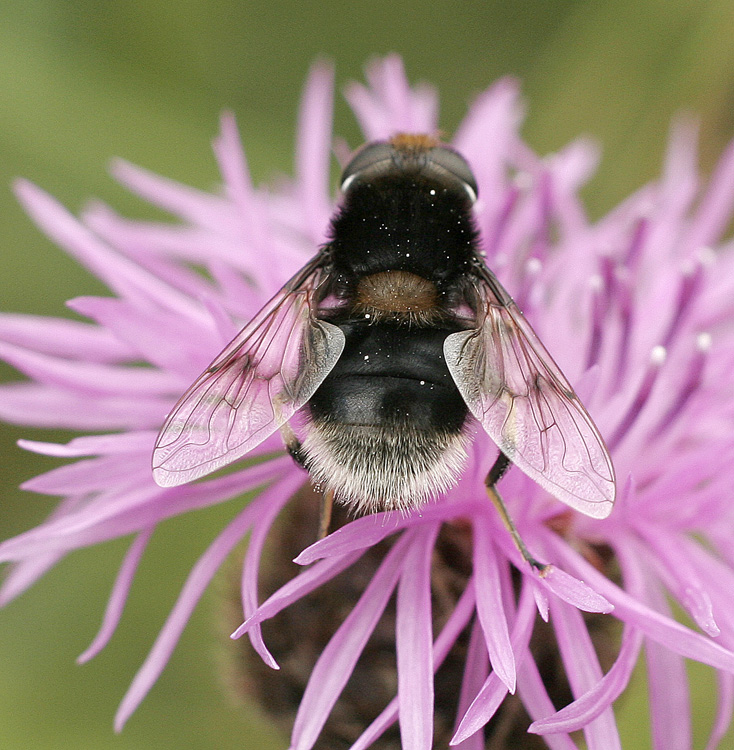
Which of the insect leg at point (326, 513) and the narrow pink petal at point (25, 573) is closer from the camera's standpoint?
the insect leg at point (326, 513)

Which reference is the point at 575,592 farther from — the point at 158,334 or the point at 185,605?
the point at 158,334

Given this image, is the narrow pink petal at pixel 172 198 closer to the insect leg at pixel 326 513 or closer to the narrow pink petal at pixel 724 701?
the insect leg at pixel 326 513

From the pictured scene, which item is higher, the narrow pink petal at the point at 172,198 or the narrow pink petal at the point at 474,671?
the narrow pink petal at the point at 172,198

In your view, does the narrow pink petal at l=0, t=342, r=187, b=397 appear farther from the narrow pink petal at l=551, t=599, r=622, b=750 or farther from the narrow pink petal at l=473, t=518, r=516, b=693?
the narrow pink petal at l=551, t=599, r=622, b=750

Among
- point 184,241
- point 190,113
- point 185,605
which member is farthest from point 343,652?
point 190,113

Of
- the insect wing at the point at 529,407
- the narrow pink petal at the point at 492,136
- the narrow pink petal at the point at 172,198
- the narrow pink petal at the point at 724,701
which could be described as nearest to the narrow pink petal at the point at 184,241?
the narrow pink petal at the point at 172,198

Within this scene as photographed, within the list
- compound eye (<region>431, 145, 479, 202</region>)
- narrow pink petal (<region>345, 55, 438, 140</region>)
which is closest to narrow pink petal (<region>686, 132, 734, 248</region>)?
narrow pink petal (<region>345, 55, 438, 140</region>)
